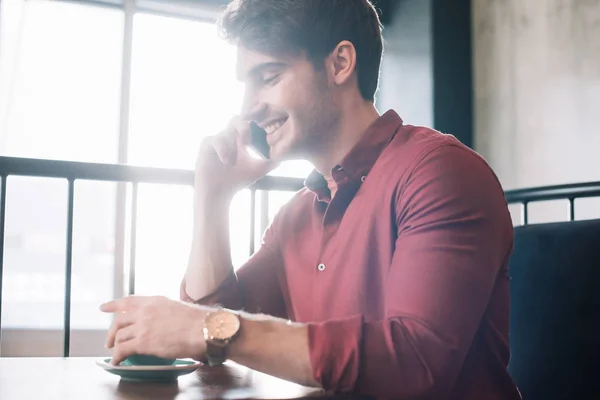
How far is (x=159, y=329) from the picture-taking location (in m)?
1.01

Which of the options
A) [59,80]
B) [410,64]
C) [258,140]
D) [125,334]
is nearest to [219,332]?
[125,334]

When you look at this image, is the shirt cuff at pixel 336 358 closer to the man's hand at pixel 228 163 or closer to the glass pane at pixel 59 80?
the man's hand at pixel 228 163

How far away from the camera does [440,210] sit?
110cm

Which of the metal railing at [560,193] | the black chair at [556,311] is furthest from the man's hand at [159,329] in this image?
the metal railing at [560,193]

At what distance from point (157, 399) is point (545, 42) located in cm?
369

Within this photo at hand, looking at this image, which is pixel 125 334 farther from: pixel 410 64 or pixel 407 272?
pixel 410 64

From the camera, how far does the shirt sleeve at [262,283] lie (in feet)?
5.36

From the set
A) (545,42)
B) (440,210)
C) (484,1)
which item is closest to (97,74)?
(484,1)

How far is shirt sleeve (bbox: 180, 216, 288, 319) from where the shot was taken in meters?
1.63

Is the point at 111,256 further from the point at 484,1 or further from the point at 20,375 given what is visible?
the point at 20,375

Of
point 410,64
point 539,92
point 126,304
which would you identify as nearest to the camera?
point 126,304

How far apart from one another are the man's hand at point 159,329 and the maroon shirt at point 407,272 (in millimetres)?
179

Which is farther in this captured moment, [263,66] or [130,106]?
[130,106]

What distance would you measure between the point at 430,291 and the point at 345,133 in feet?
1.90
